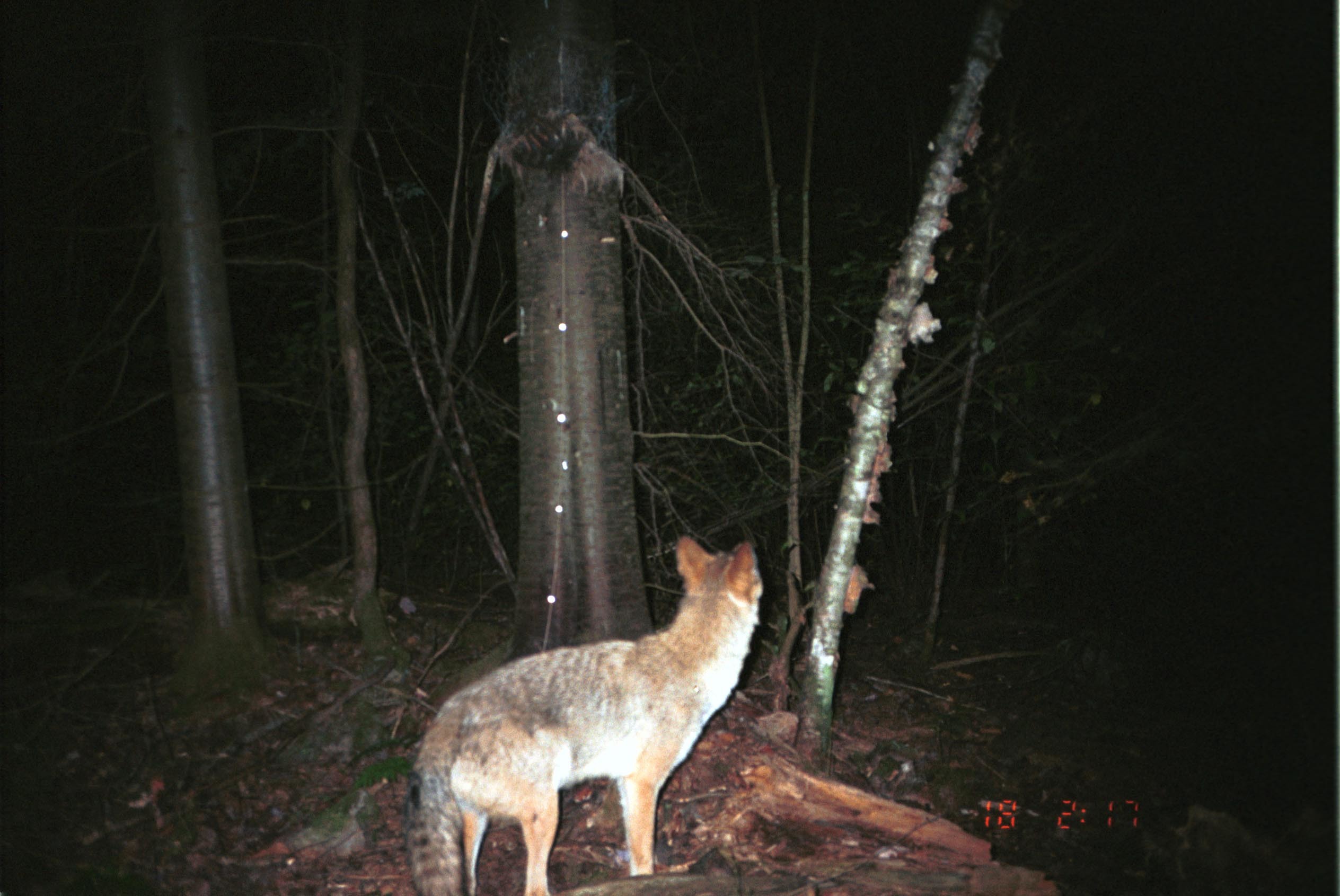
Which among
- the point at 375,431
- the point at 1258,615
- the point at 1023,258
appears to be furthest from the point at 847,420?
the point at 375,431

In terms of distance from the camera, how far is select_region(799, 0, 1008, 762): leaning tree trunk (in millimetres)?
4723

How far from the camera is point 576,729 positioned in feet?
14.9

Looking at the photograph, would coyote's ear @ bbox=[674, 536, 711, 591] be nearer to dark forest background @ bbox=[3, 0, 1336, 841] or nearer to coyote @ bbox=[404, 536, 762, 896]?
coyote @ bbox=[404, 536, 762, 896]

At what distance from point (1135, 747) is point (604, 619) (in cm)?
481

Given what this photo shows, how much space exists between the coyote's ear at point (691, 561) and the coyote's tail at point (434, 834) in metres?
1.93

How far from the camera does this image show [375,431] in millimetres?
10664

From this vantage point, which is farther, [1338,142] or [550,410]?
[550,410]

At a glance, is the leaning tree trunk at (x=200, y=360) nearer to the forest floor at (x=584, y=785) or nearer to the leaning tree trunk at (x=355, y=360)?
the forest floor at (x=584, y=785)

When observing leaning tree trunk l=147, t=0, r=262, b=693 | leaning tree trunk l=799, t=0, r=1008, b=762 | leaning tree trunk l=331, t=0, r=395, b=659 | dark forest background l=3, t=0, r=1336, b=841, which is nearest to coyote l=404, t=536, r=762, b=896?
leaning tree trunk l=799, t=0, r=1008, b=762

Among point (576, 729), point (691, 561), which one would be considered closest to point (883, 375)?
point (691, 561)

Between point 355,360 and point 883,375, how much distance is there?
4.70 metres

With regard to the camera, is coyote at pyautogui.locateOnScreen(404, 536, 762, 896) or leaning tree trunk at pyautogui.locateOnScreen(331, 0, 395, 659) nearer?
coyote at pyautogui.locateOnScreen(404, 536, 762, 896)

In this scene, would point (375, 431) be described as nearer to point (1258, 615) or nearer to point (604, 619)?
point (604, 619)

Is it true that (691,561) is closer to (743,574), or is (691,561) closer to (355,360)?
(743,574)
